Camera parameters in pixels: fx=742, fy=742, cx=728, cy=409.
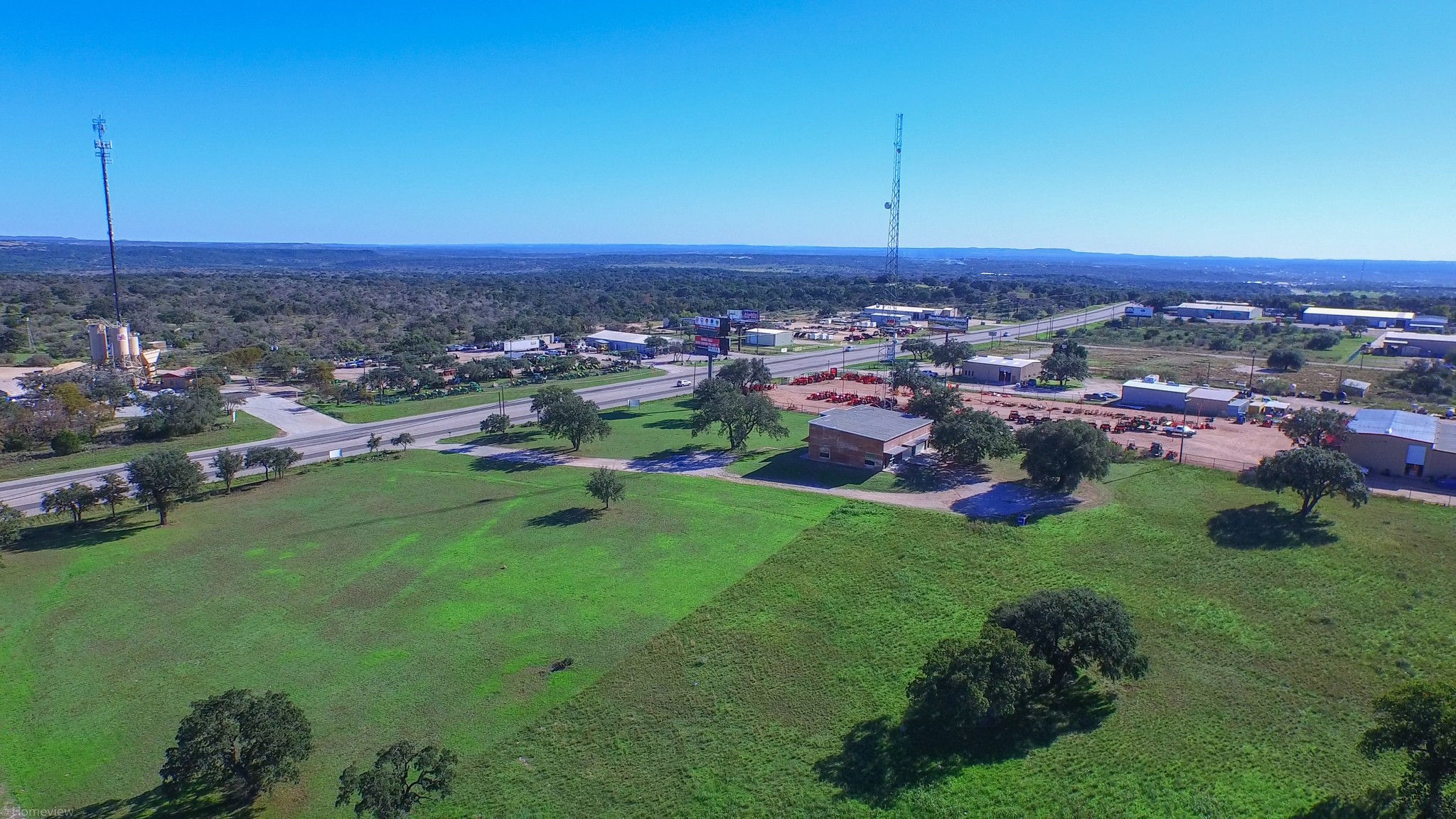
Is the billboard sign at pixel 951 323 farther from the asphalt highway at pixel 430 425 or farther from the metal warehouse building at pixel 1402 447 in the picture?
the metal warehouse building at pixel 1402 447

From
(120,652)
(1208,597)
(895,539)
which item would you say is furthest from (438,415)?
(1208,597)

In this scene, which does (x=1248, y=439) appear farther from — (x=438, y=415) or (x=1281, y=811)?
(x=438, y=415)

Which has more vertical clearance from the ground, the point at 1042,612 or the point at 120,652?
the point at 1042,612

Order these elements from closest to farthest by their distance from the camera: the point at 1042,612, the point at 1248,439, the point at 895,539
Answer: the point at 1042,612 < the point at 895,539 < the point at 1248,439

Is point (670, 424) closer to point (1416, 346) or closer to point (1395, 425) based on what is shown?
point (1395, 425)

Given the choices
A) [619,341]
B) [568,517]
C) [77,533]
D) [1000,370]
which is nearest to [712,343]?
[619,341]

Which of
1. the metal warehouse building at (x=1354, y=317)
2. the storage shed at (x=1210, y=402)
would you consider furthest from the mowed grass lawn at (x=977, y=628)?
the metal warehouse building at (x=1354, y=317)
